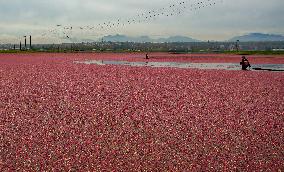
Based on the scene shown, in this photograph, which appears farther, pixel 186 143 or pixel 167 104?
pixel 167 104

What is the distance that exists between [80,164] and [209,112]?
249 inches

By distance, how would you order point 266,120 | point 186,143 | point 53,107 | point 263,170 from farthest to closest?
point 53,107, point 266,120, point 186,143, point 263,170

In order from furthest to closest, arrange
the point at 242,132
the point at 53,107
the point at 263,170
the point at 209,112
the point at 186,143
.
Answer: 1. the point at 53,107
2. the point at 209,112
3. the point at 242,132
4. the point at 186,143
5. the point at 263,170

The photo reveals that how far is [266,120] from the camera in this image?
36.3 ft

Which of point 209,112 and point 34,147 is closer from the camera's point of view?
point 34,147

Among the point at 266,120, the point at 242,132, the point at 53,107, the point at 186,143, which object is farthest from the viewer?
the point at 53,107

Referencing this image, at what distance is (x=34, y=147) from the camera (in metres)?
8.01

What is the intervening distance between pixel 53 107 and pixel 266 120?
22.5 feet

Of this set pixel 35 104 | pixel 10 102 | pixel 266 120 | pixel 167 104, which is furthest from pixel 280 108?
pixel 10 102

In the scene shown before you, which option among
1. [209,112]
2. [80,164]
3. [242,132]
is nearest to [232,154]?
[242,132]

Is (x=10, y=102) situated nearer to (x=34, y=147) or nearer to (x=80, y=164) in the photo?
(x=34, y=147)

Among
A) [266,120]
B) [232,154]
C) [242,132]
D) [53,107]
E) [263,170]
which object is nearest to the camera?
[263,170]

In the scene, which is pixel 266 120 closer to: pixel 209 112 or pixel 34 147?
pixel 209 112

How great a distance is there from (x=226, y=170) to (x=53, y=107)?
7830 millimetres
